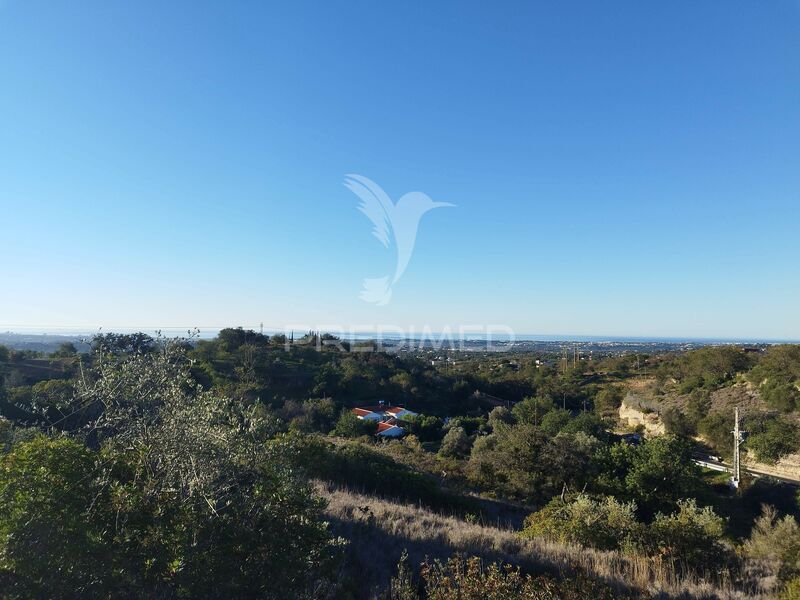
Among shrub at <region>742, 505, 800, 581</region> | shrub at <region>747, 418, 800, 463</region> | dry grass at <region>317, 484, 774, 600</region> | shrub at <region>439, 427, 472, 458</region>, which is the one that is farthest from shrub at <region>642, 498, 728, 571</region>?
shrub at <region>747, 418, 800, 463</region>

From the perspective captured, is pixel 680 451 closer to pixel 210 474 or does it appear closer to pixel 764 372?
pixel 210 474

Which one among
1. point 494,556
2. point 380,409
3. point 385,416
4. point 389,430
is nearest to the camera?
point 494,556

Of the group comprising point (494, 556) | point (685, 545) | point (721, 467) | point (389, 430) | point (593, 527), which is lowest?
point (721, 467)

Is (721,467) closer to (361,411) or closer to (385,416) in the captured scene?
(385,416)

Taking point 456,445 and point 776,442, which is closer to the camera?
point 776,442

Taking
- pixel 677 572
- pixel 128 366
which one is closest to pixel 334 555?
pixel 128 366

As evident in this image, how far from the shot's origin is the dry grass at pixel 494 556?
4.11 meters

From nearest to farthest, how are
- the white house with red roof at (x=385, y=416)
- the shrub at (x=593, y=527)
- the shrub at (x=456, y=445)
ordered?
the shrub at (x=593, y=527)
the shrub at (x=456, y=445)
the white house with red roof at (x=385, y=416)

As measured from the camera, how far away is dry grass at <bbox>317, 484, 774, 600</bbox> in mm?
4113

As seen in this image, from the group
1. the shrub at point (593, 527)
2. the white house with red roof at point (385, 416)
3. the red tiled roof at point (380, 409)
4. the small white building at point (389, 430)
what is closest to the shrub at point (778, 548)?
the shrub at point (593, 527)

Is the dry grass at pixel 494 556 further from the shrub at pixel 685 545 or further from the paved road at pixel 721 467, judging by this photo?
the paved road at pixel 721 467

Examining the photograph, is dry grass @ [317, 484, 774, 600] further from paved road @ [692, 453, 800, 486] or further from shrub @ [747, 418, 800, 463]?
shrub @ [747, 418, 800, 463]

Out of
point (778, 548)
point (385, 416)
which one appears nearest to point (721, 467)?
point (778, 548)

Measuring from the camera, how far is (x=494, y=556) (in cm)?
469
